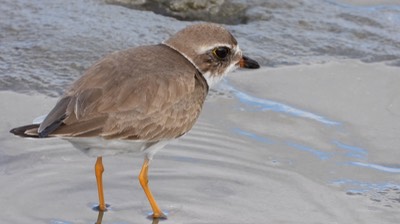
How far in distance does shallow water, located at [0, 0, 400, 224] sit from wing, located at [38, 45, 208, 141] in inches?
19.6

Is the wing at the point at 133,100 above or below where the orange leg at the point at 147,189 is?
above

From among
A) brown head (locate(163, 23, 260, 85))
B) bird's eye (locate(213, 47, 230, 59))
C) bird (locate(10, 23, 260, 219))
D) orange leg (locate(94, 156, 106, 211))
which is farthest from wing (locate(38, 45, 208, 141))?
orange leg (locate(94, 156, 106, 211))

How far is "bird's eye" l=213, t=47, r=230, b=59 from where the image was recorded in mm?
6125

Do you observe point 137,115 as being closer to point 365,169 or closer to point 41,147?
point 41,147

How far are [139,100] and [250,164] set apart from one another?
110 centimetres

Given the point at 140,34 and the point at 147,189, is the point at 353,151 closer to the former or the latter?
the point at 147,189

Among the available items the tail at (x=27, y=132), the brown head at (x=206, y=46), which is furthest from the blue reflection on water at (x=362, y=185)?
Answer: the tail at (x=27, y=132)

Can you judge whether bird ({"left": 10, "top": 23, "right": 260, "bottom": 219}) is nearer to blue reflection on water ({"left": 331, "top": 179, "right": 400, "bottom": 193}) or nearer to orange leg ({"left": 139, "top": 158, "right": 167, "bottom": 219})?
orange leg ({"left": 139, "top": 158, "right": 167, "bottom": 219})

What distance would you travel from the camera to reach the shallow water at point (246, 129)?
575 centimetres

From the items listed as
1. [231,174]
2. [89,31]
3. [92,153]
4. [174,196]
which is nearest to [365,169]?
[231,174]

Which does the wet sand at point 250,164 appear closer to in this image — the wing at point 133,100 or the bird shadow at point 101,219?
the bird shadow at point 101,219

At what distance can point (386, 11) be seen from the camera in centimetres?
906

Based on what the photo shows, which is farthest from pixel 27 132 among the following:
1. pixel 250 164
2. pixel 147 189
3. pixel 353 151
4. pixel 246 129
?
pixel 353 151

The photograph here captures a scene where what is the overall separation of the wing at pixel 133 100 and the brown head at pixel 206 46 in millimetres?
115
